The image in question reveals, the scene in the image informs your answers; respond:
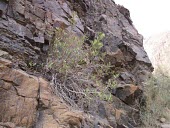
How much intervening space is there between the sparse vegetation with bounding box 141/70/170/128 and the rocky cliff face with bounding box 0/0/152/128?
0.36 m

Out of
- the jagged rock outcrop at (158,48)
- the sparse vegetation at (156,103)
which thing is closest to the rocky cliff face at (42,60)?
the sparse vegetation at (156,103)

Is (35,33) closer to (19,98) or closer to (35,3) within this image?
(35,3)

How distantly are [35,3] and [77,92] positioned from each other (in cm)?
224

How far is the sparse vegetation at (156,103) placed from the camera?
755cm

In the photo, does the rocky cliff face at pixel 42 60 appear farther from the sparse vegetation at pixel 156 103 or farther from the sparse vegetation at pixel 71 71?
the sparse vegetation at pixel 156 103

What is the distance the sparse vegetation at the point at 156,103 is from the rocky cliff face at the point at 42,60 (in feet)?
1.17

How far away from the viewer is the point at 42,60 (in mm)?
4906

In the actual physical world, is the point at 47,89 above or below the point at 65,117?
above

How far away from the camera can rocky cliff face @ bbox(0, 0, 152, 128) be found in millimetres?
3785

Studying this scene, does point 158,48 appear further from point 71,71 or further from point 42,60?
point 42,60

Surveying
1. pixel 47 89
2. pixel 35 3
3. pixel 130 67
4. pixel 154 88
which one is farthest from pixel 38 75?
pixel 154 88

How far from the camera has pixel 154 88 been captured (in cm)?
869

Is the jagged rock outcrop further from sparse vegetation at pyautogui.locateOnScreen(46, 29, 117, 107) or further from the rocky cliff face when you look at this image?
sparse vegetation at pyautogui.locateOnScreen(46, 29, 117, 107)

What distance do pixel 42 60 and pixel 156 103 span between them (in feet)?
15.4
